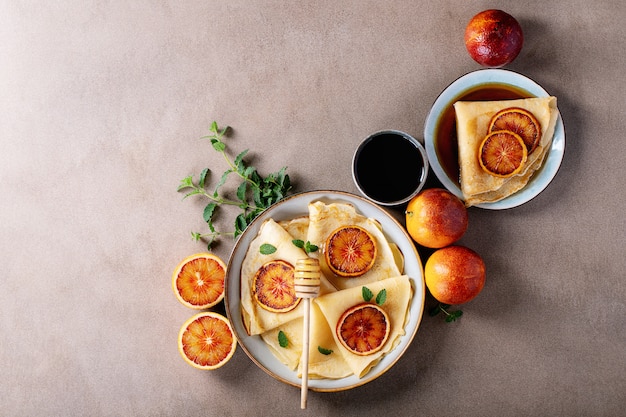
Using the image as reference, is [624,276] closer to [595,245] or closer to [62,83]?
[595,245]

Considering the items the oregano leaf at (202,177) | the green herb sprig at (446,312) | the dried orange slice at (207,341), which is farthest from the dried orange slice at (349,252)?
the oregano leaf at (202,177)

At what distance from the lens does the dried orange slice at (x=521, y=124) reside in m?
2.08

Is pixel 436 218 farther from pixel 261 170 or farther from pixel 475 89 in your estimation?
pixel 261 170

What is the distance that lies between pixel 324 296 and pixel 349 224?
0.97ft

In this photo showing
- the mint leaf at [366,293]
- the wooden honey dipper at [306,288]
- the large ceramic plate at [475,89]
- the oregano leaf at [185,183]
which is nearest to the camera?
the wooden honey dipper at [306,288]

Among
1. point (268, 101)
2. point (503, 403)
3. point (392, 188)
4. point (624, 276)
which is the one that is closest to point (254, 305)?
point (392, 188)

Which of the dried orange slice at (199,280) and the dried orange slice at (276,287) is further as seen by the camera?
the dried orange slice at (199,280)

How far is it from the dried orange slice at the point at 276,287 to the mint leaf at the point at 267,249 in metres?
0.05

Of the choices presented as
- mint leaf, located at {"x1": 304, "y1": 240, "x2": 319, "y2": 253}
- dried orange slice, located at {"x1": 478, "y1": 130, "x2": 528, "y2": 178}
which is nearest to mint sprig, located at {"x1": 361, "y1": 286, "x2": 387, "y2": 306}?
mint leaf, located at {"x1": 304, "y1": 240, "x2": 319, "y2": 253}

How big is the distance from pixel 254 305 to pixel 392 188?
697 millimetres

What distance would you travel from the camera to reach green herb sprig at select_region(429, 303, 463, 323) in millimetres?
2201

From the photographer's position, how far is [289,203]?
2.09 meters

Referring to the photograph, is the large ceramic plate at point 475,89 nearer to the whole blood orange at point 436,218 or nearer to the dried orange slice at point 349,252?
the whole blood orange at point 436,218

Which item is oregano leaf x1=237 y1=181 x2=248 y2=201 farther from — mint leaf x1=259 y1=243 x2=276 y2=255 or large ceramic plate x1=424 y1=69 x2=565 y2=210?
large ceramic plate x1=424 y1=69 x2=565 y2=210
